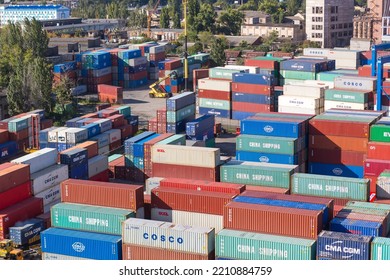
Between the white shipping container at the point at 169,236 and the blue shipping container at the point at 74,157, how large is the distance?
9618 mm

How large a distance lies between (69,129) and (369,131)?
1626cm

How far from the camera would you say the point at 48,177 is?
3011cm

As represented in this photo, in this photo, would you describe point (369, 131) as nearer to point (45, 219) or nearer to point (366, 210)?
point (366, 210)

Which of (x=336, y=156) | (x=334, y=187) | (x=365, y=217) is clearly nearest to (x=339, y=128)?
(x=336, y=156)

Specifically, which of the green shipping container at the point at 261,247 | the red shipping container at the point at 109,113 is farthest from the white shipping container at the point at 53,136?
the green shipping container at the point at 261,247

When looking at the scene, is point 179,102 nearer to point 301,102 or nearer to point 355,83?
point 301,102

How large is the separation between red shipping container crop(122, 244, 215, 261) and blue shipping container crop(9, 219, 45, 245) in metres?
6.11

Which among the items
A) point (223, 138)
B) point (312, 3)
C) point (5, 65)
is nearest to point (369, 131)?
point (223, 138)

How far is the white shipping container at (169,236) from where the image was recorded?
21641 mm

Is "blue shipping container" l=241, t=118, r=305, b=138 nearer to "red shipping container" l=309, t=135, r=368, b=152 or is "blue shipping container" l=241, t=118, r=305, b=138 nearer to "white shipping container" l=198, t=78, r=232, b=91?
"red shipping container" l=309, t=135, r=368, b=152

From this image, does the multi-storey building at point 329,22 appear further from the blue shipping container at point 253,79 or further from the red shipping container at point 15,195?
the red shipping container at point 15,195

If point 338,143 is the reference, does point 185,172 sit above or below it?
below

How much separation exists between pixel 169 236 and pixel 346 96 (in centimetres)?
2378

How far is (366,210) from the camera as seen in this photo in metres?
23.5
